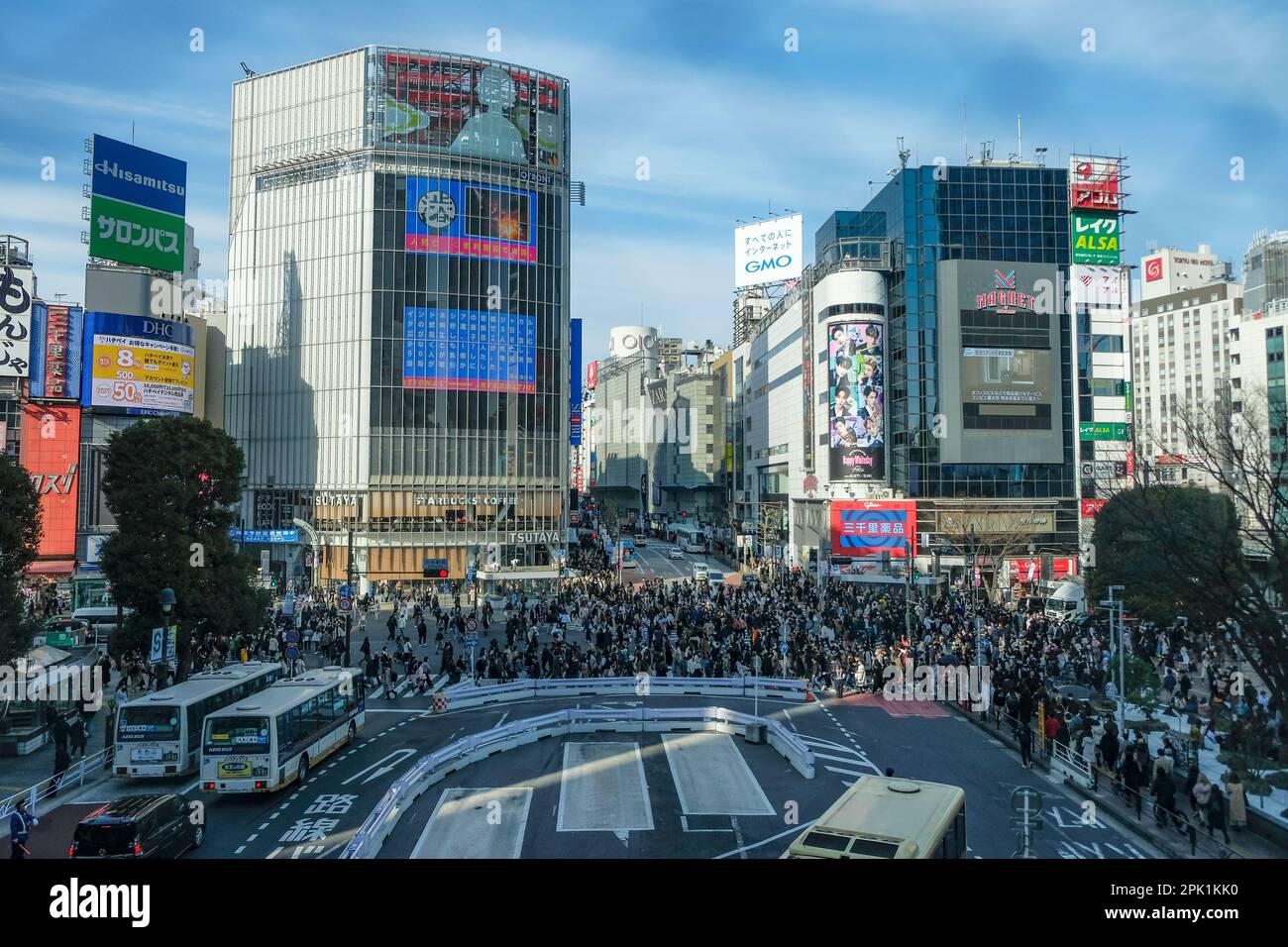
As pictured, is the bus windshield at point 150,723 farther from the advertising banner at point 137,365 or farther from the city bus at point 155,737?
the advertising banner at point 137,365

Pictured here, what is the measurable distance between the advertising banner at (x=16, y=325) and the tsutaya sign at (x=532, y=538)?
33771 mm

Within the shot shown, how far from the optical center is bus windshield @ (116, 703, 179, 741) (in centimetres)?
1927

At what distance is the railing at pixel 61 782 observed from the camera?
16.7 meters

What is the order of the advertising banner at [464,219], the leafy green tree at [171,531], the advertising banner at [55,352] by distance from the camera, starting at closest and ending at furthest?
the leafy green tree at [171,531] → the advertising banner at [55,352] → the advertising banner at [464,219]

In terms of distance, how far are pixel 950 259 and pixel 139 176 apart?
5822 cm

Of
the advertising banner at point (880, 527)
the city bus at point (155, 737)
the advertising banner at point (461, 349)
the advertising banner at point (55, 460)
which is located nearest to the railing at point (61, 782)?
the city bus at point (155, 737)

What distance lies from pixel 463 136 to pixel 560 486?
89.0 ft

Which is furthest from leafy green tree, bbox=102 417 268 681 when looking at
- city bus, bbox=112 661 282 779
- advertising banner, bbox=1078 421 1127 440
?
advertising banner, bbox=1078 421 1127 440

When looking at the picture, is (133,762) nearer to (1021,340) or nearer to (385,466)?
(385,466)

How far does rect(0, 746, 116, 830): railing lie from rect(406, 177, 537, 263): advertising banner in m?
49.7

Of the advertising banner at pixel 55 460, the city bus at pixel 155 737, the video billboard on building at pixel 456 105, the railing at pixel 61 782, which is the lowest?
the railing at pixel 61 782

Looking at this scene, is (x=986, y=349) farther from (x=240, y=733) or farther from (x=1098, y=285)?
(x=240, y=733)

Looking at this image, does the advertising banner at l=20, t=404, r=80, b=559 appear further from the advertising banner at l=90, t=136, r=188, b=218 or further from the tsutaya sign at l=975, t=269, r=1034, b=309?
the tsutaya sign at l=975, t=269, r=1034, b=309
